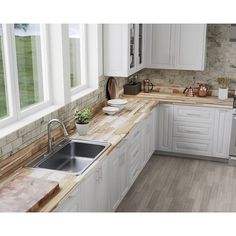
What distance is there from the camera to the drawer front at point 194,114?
4699mm

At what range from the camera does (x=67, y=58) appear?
3.33 meters

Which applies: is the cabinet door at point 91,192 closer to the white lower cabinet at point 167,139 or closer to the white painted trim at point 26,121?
the white lower cabinet at point 167,139

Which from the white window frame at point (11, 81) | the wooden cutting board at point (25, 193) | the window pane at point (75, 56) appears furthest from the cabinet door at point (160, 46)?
the wooden cutting board at point (25, 193)

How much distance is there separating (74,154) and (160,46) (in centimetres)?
256

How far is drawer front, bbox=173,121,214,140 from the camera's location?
4771 millimetres

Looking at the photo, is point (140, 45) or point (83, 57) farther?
point (140, 45)

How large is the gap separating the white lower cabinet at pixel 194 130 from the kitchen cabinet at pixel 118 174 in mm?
1505

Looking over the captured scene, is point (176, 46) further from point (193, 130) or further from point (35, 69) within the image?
point (35, 69)

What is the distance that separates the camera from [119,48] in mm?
4297

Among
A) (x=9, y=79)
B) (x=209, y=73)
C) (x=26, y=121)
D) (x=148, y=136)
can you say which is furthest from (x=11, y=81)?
(x=209, y=73)

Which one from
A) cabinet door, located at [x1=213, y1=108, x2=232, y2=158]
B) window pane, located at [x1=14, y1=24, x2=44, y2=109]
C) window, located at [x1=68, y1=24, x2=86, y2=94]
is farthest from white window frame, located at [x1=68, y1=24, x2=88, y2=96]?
cabinet door, located at [x1=213, y1=108, x2=232, y2=158]

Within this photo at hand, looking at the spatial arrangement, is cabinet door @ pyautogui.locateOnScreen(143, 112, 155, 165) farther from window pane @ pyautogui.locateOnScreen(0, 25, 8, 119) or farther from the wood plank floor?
window pane @ pyautogui.locateOnScreen(0, 25, 8, 119)
